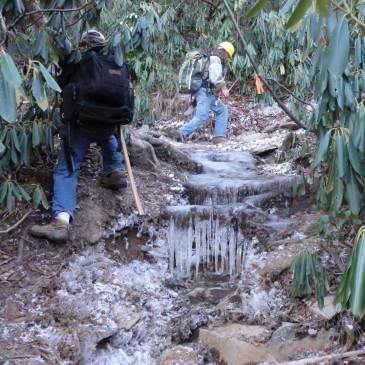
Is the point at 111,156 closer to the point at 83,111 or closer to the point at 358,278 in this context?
the point at 83,111

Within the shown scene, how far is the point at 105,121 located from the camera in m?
4.49

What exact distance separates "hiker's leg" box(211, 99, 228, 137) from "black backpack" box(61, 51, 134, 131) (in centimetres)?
393

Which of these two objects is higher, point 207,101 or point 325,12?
point 325,12

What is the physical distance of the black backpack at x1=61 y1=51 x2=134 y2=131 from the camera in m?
4.31

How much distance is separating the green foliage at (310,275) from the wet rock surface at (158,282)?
33 cm

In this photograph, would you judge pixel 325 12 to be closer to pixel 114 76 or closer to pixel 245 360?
pixel 245 360

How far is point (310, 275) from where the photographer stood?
11.2 feet

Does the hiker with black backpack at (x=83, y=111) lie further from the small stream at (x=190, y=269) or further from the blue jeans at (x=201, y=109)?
the blue jeans at (x=201, y=109)

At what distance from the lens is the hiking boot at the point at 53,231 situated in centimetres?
427

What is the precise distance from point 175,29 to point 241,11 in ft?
5.44

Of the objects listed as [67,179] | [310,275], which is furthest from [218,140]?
[310,275]

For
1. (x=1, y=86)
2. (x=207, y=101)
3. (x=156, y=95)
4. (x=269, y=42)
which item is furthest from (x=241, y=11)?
(x=1, y=86)

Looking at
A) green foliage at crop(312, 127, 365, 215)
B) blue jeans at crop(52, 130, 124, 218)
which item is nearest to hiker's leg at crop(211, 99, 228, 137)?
blue jeans at crop(52, 130, 124, 218)

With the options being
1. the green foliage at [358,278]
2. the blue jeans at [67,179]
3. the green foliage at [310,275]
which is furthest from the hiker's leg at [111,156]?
the green foliage at [358,278]
